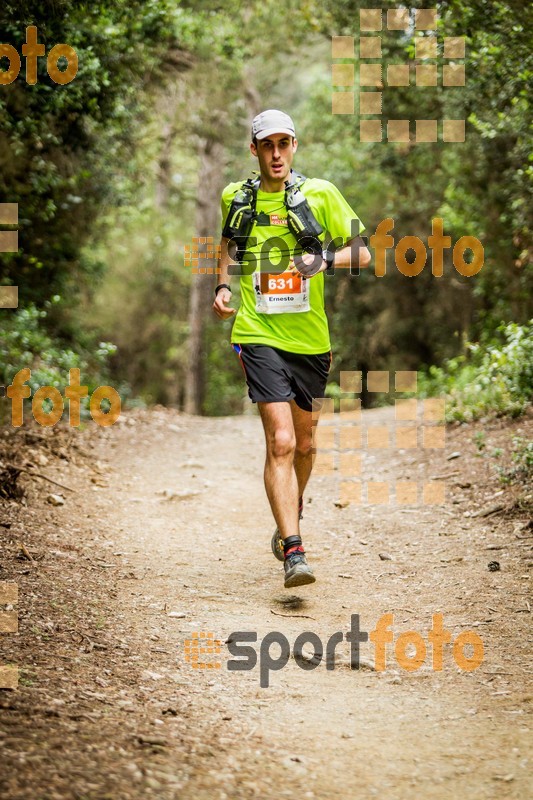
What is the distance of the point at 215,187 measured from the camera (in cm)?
2141

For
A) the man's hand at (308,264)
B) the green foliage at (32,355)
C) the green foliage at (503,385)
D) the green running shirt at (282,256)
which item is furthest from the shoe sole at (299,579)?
the green foliage at (32,355)

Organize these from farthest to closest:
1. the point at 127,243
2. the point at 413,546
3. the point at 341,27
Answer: the point at 127,243 → the point at 341,27 → the point at 413,546

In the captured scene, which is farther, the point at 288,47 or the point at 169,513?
the point at 288,47

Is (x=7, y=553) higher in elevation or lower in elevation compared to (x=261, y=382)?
lower

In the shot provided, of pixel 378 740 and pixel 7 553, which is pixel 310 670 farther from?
pixel 7 553

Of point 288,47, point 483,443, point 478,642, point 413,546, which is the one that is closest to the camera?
point 478,642

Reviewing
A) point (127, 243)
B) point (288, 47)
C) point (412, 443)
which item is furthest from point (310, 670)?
point (127, 243)

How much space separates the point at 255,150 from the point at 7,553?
2767 mm

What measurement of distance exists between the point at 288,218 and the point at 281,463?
55.2 inches

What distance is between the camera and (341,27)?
14.1 meters
